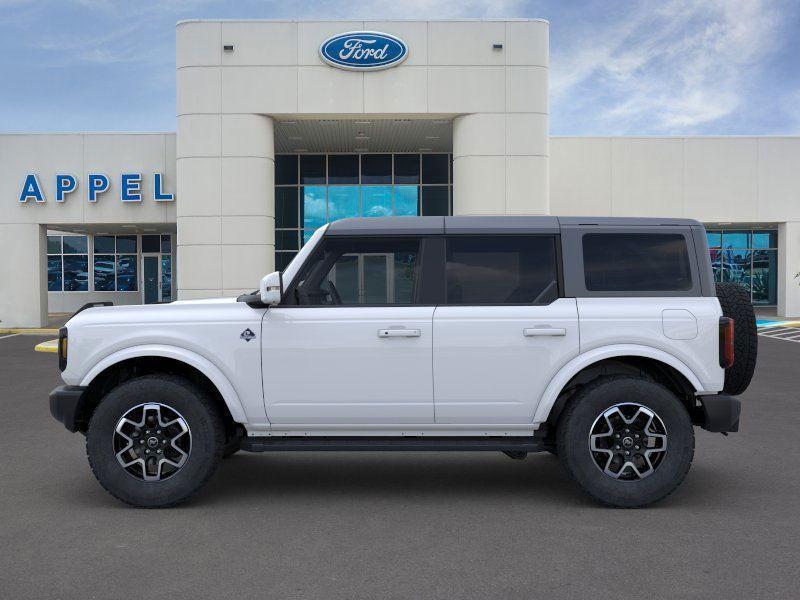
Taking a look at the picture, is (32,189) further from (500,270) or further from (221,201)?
(500,270)

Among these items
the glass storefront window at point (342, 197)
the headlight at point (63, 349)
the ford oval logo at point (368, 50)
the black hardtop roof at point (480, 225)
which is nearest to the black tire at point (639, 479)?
the black hardtop roof at point (480, 225)

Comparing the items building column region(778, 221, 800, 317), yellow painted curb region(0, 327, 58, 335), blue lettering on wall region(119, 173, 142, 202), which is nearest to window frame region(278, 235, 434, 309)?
yellow painted curb region(0, 327, 58, 335)

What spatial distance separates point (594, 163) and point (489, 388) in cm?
2454

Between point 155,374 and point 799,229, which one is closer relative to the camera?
point 155,374

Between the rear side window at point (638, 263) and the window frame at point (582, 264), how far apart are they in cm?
2

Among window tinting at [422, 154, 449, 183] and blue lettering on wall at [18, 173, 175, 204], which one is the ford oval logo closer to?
window tinting at [422, 154, 449, 183]

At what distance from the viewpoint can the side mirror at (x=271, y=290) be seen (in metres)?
5.25

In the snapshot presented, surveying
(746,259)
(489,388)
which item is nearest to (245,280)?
(489,388)

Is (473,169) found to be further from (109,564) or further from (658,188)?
(109,564)

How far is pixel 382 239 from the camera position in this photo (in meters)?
5.55

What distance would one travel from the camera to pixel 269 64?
21859 millimetres

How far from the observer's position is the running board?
17.6 ft

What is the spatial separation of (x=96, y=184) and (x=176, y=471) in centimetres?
2288

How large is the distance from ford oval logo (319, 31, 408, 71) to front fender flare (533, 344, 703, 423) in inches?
705
